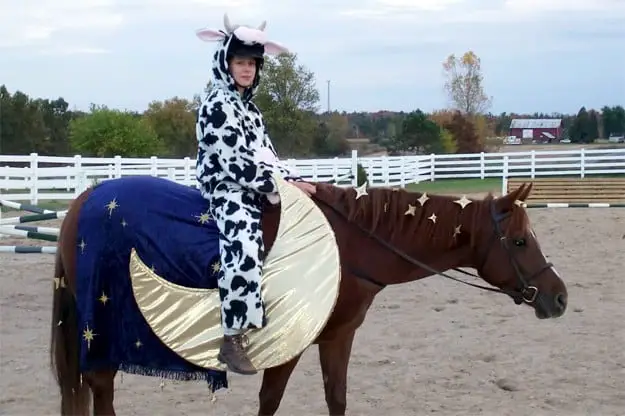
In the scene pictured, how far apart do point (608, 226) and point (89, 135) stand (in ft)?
78.9

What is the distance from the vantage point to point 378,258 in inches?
160

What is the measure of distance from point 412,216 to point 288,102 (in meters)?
30.0

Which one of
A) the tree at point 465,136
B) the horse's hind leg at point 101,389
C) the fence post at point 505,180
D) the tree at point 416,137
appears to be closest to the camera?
the horse's hind leg at point 101,389

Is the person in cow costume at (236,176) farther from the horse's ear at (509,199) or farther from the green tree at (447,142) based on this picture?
the green tree at (447,142)

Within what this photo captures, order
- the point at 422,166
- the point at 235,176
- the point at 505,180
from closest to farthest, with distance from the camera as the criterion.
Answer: the point at 235,176
the point at 505,180
the point at 422,166


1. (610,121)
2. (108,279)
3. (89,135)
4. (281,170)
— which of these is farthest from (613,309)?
(610,121)

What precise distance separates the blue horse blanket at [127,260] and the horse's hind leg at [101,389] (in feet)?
0.29

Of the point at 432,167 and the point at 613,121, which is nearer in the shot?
the point at 432,167

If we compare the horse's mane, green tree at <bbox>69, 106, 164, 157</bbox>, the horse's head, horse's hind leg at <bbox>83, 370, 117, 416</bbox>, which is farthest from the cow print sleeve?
green tree at <bbox>69, 106, 164, 157</bbox>

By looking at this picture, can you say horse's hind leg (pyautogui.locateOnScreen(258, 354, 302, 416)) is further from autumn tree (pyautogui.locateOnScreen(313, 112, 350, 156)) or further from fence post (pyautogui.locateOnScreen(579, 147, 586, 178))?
autumn tree (pyautogui.locateOnScreen(313, 112, 350, 156))

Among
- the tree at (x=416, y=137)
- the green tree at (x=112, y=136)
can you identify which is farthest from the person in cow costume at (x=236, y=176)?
the tree at (x=416, y=137)

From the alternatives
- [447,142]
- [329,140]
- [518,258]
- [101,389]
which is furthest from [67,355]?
[447,142]

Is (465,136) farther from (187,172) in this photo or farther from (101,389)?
(101,389)

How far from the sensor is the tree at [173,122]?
36.3 metres
